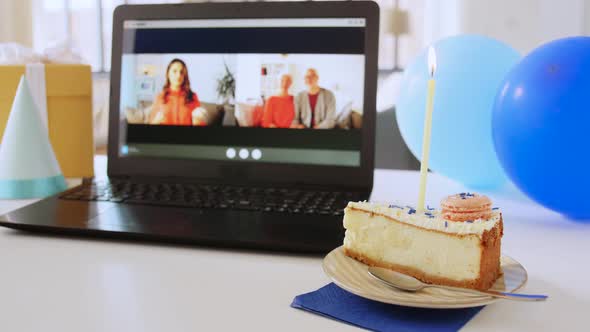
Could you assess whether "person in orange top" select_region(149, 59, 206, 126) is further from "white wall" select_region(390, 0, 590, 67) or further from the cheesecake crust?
"white wall" select_region(390, 0, 590, 67)

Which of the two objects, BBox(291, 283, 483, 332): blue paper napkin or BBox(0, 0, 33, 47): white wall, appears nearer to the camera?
BBox(291, 283, 483, 332): blue paper napkin

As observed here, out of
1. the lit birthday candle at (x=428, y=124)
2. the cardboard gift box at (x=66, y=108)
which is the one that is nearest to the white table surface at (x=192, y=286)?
the lit birthday candle at (x=428, y=124)

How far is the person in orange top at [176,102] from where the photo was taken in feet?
3.41

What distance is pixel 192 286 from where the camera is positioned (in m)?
0.58

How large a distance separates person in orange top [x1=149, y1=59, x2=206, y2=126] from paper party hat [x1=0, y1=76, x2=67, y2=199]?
0.19m

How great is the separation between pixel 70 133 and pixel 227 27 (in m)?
0.34

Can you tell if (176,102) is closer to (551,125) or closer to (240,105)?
(240,105)

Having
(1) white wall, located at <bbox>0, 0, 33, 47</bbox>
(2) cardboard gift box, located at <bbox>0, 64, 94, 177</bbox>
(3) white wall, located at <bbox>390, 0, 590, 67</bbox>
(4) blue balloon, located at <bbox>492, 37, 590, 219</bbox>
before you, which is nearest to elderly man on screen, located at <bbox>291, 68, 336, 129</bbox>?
(4) blue balloon, located at <bbox>492, 37, 590, 219</bbox>

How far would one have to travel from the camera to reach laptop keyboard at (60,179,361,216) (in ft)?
2.67

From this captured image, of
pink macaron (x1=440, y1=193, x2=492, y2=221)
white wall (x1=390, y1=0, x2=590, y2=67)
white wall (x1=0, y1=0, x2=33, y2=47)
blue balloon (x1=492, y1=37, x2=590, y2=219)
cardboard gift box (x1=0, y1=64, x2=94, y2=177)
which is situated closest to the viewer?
pink macaron (x1=440, y1=193, x2=492, y2=221)

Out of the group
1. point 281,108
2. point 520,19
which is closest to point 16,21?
point 520,19

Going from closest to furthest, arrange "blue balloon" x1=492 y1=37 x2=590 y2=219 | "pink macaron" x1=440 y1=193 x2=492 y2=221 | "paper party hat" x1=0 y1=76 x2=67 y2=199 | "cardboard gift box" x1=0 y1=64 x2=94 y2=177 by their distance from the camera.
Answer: "pink macaron" x1=440 y1=193 x2=492 y2=221 → "blue balloon" x1=492 y1=37 x2=590 y2=219 → "paper party hat" x1=0 y1=76 x2=67 y2=199 → "cardboard gift box" x1=0 y1=64 x2=94 y2=177

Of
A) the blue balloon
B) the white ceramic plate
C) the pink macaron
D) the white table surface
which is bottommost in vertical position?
the white table surface

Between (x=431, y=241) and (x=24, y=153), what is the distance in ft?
2.25
